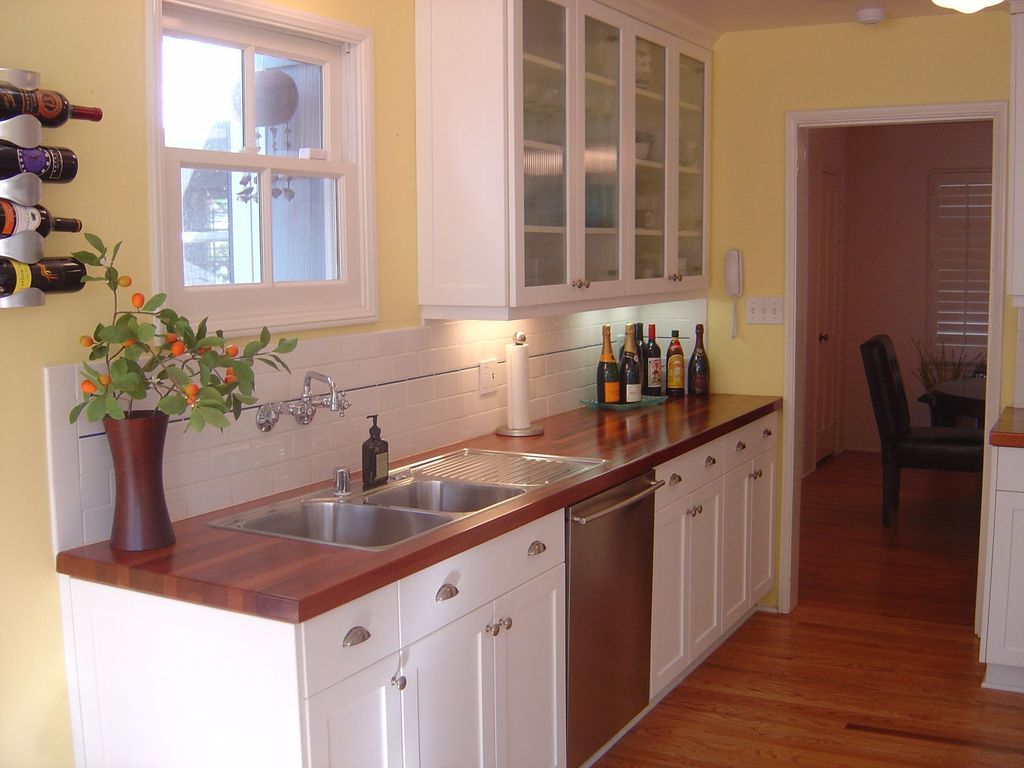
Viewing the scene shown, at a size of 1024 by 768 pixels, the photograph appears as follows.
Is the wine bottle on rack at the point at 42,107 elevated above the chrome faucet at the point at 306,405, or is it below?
above

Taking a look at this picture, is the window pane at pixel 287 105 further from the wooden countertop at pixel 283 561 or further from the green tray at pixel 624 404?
the green tray at pixel 624 404

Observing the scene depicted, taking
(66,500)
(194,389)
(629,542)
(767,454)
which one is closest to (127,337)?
(194,389)

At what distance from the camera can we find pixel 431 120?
3145mm

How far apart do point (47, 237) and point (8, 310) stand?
6.7 inches

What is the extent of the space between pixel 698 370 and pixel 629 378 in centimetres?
44

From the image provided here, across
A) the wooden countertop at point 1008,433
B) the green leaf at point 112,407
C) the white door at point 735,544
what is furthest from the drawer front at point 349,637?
the wooden countertop at point 1008,433

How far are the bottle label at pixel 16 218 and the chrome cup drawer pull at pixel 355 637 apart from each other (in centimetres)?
A: 97

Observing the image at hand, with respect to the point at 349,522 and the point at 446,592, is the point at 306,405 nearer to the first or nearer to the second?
the point at 349,522

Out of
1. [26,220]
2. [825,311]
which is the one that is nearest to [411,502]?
[26,220]

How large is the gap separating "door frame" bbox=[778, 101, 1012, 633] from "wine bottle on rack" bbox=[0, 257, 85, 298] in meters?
2.95

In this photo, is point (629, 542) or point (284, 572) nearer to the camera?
point (284, 572)

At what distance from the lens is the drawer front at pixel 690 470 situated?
131 inches

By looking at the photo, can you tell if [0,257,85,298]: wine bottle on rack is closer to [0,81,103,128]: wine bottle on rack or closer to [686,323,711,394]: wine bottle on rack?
[0,81,103,128]: wine bottle on rack

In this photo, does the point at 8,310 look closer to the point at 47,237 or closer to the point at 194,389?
the point at 47,237
